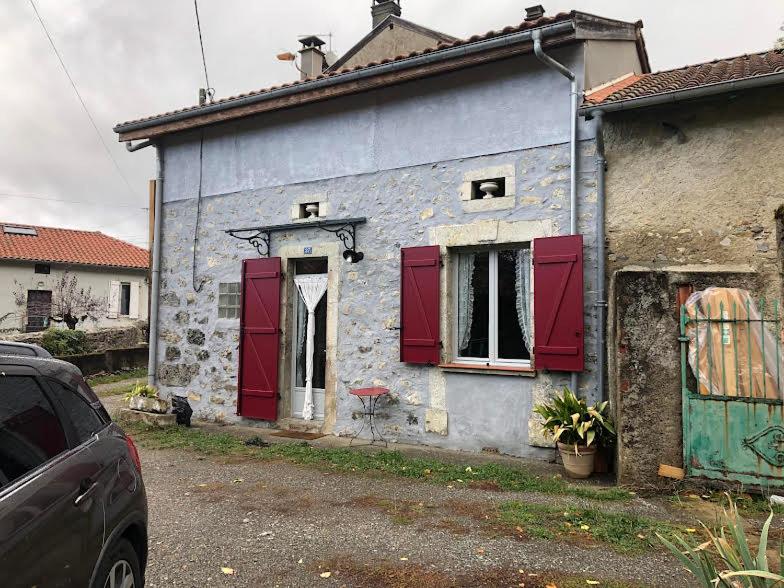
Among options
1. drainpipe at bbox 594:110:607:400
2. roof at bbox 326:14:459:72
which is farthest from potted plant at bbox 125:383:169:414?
roof at bbox 326:14:459:72

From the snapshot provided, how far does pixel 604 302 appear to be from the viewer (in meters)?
5.82

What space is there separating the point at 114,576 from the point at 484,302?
506cm

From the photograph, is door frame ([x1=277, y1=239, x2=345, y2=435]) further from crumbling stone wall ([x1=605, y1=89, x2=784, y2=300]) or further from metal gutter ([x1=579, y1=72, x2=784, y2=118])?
metal gutter ([x1=579, y1=72, x2=784, y2=118])

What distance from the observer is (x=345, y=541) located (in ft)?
12.7

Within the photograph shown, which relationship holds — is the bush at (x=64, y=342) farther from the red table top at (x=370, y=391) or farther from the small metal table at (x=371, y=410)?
the red table top at (x=370, y=391)

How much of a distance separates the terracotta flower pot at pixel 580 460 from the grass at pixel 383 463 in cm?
18

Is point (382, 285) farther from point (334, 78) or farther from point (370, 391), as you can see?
point (334, 78)

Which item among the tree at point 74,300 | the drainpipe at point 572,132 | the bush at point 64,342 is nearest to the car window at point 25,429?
the drainpipe at point 572,132

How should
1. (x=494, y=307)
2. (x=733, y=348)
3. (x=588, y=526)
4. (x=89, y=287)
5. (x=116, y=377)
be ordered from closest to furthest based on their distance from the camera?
(x=588, y=526) < (x=733, y=348) < (x=494, y=307) < (x=116, y=377) < (x=89, y=287)

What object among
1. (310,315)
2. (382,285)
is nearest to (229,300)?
(310,315)

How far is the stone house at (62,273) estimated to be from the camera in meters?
21.9

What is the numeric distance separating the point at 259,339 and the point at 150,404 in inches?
70.8

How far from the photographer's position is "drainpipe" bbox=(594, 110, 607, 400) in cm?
580

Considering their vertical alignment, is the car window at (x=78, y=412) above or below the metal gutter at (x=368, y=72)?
below
